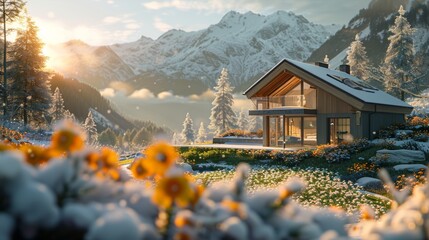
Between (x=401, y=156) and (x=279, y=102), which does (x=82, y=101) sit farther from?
(x=401, y=156)

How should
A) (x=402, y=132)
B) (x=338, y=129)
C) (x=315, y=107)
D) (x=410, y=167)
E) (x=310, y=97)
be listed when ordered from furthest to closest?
1. (x=310, y=97)
2. (x=315, y=107)
3. (x=338, y=129)
4. (x=402, y=132)
5. (x=410, y=167)

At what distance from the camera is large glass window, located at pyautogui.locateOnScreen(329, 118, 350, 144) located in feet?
83.4

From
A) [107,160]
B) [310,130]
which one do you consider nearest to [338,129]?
[310,130]

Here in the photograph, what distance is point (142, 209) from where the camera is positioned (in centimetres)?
168

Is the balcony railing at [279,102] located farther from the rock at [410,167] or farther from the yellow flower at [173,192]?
the yellow flower at [173,192]

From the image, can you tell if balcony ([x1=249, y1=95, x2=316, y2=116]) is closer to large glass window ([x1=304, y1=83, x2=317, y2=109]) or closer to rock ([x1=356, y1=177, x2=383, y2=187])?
large glass window ([x1=304, y1=83, x2=317, y2=109])

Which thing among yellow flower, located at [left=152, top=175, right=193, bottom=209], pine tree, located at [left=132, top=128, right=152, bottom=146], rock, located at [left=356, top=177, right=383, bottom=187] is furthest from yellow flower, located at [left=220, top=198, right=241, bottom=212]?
pine tree, located at [left=132, top=128, right=152, bottom=146]

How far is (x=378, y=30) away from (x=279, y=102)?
128106 millimetres

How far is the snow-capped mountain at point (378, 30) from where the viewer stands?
117 m

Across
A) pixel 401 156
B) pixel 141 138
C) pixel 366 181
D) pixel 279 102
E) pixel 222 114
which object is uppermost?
pixel 279 102

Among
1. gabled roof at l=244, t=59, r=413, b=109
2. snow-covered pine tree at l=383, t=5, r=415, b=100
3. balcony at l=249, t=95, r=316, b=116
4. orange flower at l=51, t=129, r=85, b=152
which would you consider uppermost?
snow-covered pine tree at l=383, t=5, r=415, b=100

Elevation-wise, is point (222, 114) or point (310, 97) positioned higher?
point (310, 97)

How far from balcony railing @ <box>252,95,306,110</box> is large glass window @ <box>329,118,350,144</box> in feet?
8.23

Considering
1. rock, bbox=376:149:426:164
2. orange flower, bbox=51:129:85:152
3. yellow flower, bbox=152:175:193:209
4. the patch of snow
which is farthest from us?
rock, bbox=376:149:426:164
